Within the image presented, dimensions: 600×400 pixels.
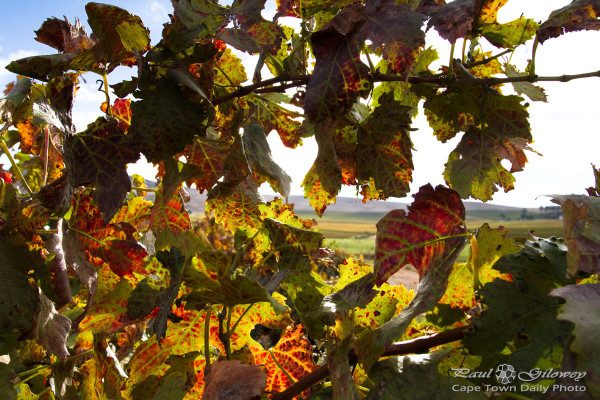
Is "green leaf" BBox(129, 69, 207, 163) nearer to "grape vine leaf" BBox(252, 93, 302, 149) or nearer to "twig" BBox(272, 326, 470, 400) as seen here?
"grape vine leaf" BBox(252, 93, 302, 149)

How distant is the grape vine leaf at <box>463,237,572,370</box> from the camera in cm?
70

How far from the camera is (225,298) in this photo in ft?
2.69

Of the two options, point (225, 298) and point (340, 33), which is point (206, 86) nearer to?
point (340, 33)

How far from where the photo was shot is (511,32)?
980 mm

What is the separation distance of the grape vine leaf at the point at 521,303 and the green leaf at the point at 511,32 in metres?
0.51

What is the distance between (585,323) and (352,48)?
614mm

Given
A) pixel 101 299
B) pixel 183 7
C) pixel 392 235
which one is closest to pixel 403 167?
pixel 392 235

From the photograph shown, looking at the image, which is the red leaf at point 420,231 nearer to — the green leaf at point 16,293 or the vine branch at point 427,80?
the vine branch at point 427,80

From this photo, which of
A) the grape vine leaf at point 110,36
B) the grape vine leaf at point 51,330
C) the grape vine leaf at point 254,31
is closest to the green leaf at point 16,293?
the grape vine leaf at point 51,330

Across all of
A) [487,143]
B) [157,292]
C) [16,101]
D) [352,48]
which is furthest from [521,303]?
[16,101]

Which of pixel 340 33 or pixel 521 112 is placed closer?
pixel 340 33

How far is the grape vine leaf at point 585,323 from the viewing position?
47cm

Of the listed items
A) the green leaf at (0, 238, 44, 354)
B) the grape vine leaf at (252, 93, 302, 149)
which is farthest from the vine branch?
the green leaf at (0, 238, 44, 354)

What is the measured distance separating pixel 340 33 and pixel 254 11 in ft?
0.68
